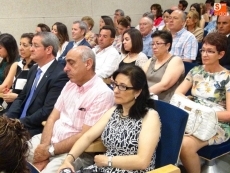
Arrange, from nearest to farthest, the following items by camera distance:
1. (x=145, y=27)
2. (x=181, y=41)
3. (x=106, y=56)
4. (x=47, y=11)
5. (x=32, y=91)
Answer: (x=32, y=91) → (x=106, y=56) → (x=181, y=41) → (x=145, y=27) → (x=47, y=11)

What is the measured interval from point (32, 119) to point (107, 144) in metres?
0.90

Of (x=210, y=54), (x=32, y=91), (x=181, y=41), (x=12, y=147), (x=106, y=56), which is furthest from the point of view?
(x=181, y=41)

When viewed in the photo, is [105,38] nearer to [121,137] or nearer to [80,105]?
[80,105]

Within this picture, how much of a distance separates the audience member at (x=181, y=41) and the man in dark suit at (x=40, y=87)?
1.98 metres

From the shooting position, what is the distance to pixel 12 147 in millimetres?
1104

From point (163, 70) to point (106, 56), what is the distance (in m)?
1.31

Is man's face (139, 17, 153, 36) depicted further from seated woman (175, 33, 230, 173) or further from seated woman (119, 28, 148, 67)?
seated woman (175, 33, 230, 173)

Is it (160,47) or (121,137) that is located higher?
(160,47)

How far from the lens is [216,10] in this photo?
458 cm

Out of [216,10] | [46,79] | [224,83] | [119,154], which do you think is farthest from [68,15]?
[119,154]

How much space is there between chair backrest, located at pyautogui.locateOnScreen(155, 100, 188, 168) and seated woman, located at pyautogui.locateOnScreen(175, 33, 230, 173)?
0.35 meters

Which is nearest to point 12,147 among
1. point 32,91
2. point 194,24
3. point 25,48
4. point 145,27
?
point 32,91

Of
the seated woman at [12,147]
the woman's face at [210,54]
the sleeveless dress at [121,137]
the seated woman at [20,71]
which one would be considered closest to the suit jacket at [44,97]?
the seated woman at [20,71]

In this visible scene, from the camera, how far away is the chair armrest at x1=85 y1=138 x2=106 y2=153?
2.14m
